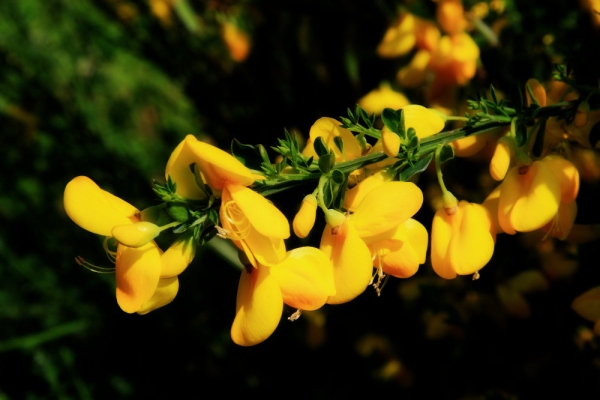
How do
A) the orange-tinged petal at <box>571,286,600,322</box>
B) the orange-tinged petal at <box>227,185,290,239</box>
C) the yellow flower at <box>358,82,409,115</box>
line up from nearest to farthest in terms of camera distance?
the orange-tinged petal at <box>227,185,290,239</box>
the orange-tinged petal at <box>571,286,600,322</box>
the yellow flower at <box>358,82,409,115</box>

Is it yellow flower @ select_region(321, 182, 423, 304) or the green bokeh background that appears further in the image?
the green bokeh background

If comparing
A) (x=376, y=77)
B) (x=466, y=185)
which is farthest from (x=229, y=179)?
(x=376, y=77)

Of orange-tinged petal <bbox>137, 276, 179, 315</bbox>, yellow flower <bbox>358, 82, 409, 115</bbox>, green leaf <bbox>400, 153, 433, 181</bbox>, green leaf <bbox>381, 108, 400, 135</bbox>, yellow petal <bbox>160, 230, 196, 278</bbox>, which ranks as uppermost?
yellow petal <bbox>160, 230, 196, 278</bbox>

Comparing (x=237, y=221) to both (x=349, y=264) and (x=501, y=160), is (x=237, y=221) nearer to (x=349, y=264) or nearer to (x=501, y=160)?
(x=349, y=264)

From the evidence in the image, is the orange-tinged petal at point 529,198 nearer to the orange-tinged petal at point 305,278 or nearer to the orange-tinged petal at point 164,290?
the orange-tinged petal at point 305,278

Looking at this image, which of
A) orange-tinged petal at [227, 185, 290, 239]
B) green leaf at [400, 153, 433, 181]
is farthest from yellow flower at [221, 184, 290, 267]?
green leaf at [400, 153, 433, 181]

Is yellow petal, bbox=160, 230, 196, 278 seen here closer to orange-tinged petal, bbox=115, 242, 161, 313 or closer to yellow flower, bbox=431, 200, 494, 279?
orange-tinged petal, bbox=115, 242, 161, 313

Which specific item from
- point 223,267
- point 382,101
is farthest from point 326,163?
point 223,267
